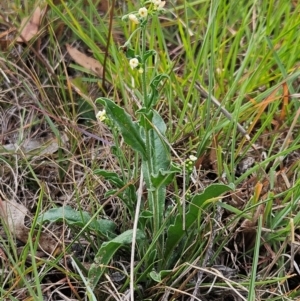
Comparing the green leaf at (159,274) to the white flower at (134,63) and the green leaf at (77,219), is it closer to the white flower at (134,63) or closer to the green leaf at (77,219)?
the green leaf at (77,219)

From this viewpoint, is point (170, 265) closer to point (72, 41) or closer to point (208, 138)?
point (208, 138)

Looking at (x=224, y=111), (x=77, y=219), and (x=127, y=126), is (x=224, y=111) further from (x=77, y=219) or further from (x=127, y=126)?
(x=77, y=219)

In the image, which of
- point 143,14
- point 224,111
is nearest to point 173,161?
point 224,111

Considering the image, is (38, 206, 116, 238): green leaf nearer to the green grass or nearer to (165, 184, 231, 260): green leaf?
the green grass

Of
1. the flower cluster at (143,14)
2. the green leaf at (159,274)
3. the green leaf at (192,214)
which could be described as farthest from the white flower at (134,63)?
the green leaf at (159,274)

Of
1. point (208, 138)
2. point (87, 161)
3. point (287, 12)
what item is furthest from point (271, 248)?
point (287, 12)

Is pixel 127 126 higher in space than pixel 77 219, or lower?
higher
